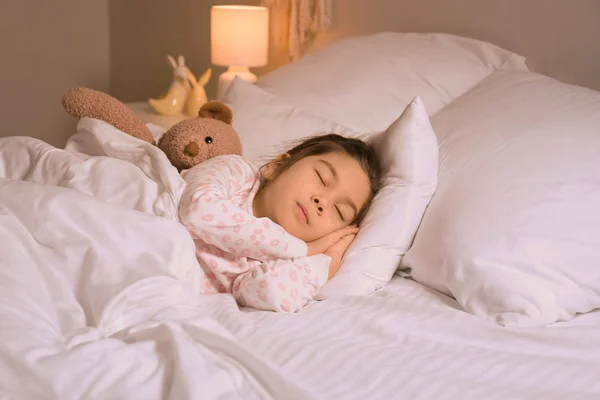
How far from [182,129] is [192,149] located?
0.06 metres

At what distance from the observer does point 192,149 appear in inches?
56.9

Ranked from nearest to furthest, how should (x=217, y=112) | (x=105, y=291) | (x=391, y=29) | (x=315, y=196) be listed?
1. (x=105, y=291)
2. (x=315, y=196)
3. (x=217, y=112)
4. (x=391, y=29)

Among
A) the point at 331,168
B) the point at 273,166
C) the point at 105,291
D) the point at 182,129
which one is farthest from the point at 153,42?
the point at 105,291

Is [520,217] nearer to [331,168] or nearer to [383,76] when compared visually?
[331,168]

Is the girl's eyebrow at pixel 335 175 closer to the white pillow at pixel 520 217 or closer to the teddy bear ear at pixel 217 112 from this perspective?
the white pillow at pixel 520 217

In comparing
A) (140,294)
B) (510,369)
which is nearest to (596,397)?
(510,369)

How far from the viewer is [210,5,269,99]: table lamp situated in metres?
2.49

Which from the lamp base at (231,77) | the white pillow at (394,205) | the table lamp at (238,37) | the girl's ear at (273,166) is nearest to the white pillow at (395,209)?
the white pillow at (394,205)

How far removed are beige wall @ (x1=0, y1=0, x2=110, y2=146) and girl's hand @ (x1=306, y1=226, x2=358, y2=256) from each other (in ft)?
7.82

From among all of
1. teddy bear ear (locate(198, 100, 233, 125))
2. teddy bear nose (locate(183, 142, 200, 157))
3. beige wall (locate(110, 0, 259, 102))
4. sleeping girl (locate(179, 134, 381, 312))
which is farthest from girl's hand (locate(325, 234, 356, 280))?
beige wall (locate(110, 0, 259, 102))

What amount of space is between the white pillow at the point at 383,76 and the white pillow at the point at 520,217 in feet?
1.19

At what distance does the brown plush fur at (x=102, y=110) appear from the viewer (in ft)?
5.01

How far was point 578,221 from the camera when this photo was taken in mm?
1178

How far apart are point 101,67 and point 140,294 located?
9.17ft
